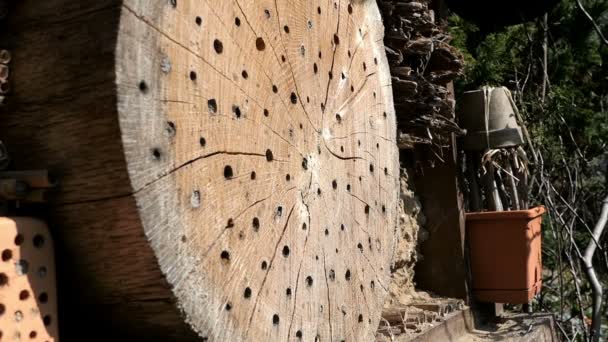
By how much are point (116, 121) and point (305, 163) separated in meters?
0.64

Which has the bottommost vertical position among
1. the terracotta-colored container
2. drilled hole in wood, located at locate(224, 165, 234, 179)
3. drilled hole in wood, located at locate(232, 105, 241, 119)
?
the terracotta-colored container

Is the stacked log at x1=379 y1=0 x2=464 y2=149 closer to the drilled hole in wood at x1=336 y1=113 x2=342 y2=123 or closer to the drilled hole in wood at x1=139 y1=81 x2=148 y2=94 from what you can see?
the drilled hole in wood at x1=336 y1=113 x2=342 y2=123

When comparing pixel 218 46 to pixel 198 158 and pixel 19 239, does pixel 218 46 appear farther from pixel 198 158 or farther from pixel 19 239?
pixel 19 239

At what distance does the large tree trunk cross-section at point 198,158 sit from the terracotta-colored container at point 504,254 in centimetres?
195

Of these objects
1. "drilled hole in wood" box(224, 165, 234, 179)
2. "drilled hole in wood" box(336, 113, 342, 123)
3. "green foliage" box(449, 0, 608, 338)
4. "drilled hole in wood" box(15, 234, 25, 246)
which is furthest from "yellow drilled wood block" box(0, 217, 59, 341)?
"green foliage" box(449, 0, 608, 338)

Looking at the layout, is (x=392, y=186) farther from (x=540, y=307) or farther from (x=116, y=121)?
(x=540, y=307)

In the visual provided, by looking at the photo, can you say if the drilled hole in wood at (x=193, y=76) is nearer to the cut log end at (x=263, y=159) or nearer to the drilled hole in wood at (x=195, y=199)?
the cut log end at (x=263, y=159)

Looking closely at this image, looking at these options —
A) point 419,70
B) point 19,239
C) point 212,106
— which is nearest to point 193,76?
point 212,106

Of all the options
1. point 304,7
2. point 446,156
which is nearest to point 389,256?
point 304,7

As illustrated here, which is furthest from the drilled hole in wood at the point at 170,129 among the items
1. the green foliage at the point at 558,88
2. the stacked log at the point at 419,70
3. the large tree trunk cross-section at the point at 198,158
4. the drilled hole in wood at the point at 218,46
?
the green foliage at the point at 558,88

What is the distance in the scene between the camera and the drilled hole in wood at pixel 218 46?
130 cm

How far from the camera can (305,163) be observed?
5.30ft

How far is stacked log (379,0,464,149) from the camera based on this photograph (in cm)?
266

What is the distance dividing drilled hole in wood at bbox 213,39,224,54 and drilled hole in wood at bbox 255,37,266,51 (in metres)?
0.15
